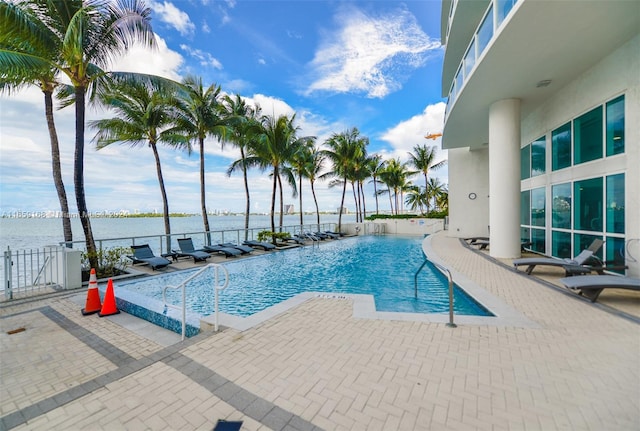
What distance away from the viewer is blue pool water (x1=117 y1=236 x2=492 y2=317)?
5.99m

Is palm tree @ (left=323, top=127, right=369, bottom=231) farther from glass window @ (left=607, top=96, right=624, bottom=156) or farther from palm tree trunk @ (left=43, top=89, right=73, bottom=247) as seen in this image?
palm tree trunk @ (left=43, top=89, right=73, bottom=247)

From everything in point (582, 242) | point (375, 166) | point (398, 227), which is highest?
point (375, 166)

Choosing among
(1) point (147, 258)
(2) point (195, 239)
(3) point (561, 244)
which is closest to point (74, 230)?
(2) point (195, 239)

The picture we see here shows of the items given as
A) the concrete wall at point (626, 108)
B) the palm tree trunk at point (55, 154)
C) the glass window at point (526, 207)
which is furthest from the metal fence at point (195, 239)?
the concrete wall at point (626, 108)

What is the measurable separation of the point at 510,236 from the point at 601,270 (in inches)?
133

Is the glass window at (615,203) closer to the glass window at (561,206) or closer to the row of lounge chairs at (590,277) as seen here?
the row of lounge chairs at (590,277)

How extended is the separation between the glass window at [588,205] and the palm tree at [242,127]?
13709 millimetres

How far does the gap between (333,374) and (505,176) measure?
9.76 metres

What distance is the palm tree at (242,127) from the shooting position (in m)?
14.7

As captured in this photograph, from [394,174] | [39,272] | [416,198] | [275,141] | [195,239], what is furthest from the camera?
[416,198]

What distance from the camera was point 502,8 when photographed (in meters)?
6.38

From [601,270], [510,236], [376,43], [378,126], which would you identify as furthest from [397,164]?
[601,270]

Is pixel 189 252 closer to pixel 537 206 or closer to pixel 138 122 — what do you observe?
pixel 138 122

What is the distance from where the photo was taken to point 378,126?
38.1 m
